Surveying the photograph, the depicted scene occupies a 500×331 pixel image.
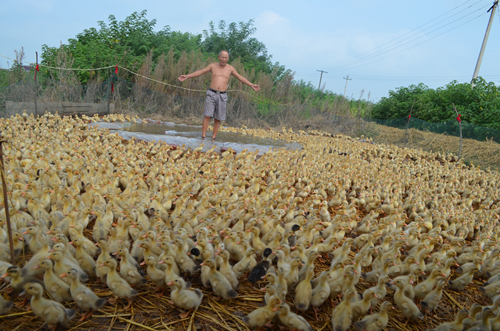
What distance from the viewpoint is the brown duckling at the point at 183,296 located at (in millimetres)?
2502

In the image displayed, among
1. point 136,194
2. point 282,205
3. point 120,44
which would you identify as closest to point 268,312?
point 282,205

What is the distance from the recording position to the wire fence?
36.4ft

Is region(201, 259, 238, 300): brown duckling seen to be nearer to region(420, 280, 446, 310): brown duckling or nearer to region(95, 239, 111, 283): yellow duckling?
region(95, 239, 111, 283): yellow duckling

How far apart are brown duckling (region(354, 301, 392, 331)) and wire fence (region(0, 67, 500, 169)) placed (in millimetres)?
10497

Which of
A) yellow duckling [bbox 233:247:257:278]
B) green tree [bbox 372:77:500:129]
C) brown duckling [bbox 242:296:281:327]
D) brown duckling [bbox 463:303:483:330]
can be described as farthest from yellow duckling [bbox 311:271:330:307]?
green tree [bbox 372:77:500:129]

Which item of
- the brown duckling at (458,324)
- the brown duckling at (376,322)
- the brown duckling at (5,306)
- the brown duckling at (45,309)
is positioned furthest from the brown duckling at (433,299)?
the brown duckling at (5,306)

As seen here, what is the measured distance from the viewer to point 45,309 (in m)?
2.18

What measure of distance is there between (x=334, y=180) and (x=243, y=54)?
76.9ft

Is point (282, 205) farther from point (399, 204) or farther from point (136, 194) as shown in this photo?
point (399, 204)

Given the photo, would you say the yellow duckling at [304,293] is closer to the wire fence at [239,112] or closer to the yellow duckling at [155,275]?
the yellow duckling at [155,275]

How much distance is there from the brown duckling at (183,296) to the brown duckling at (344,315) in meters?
1.07

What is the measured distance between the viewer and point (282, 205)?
4.52 meters

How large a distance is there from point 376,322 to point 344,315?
25 cm

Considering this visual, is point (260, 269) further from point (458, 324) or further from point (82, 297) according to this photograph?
point (458, 324)
